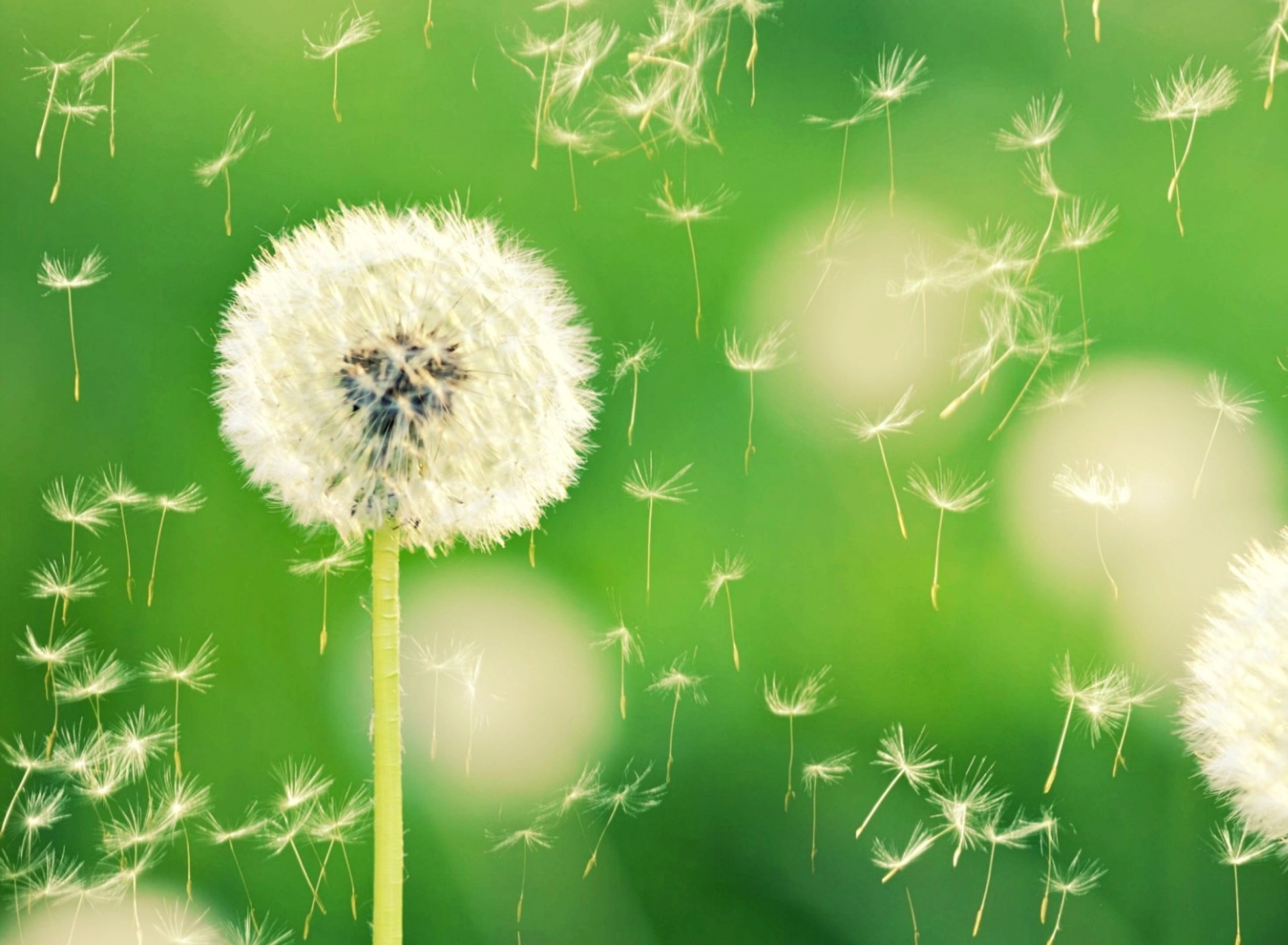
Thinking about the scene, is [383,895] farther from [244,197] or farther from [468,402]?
[244,197]

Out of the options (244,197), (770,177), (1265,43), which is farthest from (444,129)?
(1265,43)

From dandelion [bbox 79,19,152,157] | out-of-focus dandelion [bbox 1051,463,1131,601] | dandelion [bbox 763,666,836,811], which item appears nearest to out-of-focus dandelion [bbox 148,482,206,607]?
dandelion [bbox 79,19,152,157]

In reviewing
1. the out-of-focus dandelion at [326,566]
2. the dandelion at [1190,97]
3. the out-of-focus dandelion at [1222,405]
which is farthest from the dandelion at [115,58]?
the out-of-focus dandelion at [1222,405]

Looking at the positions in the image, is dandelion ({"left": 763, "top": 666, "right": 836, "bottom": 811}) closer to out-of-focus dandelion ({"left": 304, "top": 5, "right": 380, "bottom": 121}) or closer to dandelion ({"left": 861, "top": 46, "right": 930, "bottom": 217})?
dandelion ({"left": 861, "top": 46, "right": 930, "bottom": 217})

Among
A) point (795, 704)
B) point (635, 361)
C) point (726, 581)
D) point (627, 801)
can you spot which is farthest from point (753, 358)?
point (627, 801)

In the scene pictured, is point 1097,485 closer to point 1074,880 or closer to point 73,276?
point 1074,880

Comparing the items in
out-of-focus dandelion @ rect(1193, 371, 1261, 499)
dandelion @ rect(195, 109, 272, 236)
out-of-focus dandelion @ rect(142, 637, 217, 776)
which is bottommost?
out-of-focus dandelion @ rect(142, 637, 217, 776)

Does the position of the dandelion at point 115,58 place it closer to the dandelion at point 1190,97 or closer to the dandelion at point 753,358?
the dandelion at point 753,358
